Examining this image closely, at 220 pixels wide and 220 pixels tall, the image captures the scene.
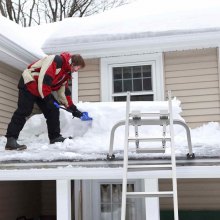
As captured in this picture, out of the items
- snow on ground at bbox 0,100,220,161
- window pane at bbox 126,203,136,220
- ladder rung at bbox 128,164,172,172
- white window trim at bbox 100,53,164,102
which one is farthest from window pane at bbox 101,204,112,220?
ladder rung at bbox 128,164,172,172

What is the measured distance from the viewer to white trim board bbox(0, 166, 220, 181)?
4.18 meters

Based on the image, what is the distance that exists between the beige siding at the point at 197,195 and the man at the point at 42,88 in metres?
2.80

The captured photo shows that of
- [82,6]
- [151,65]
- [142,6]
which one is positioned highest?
[82,6]

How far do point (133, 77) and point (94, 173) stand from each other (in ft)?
14.5

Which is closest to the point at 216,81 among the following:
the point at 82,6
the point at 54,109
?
the point at 54,109

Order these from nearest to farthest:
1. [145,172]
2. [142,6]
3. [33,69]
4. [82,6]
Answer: [145,172]
[33,69]
[142,6]
[82,6]

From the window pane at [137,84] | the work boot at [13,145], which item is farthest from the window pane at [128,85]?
the work boot at [13,145]

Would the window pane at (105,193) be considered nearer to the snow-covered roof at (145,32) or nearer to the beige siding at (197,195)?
the beige siding at (197,195)

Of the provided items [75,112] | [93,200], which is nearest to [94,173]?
[75,112]

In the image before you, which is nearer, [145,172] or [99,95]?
[145,172]

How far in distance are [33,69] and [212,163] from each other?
3339 millimetres

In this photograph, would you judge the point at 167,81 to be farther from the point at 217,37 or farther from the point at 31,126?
the point at 31,126

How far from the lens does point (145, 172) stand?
13.8ft

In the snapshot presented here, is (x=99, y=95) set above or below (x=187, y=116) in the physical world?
above
